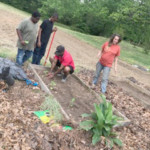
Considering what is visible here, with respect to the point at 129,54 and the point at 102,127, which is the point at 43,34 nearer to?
the point at 102,127

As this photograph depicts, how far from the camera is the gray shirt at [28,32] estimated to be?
16.9 feet

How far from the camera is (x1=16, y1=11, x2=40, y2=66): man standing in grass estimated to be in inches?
202

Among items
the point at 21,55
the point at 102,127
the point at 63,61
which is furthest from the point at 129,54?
the point at 102,127

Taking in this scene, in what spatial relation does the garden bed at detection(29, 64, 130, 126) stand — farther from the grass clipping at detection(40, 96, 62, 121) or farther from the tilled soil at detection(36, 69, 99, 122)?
the grass clipping at detection(40, 96, 62, 121)

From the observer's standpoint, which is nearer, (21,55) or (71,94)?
(71,94)

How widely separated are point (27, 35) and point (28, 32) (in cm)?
9

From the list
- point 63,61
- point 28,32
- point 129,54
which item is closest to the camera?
point 28,32

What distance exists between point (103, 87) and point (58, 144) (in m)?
3.16

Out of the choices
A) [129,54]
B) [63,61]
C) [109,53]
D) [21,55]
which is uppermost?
[109,53]

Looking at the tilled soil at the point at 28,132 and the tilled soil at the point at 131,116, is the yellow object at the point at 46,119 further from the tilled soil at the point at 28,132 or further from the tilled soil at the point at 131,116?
the tilled soil at the point at 131,116

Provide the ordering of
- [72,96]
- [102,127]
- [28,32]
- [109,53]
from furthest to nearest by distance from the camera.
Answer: [109,53], [28,32], [72,96], [102,127]

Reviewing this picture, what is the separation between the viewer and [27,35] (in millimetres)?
5340

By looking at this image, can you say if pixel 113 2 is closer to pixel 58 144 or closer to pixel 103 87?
pixel 103 87

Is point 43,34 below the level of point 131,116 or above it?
above
